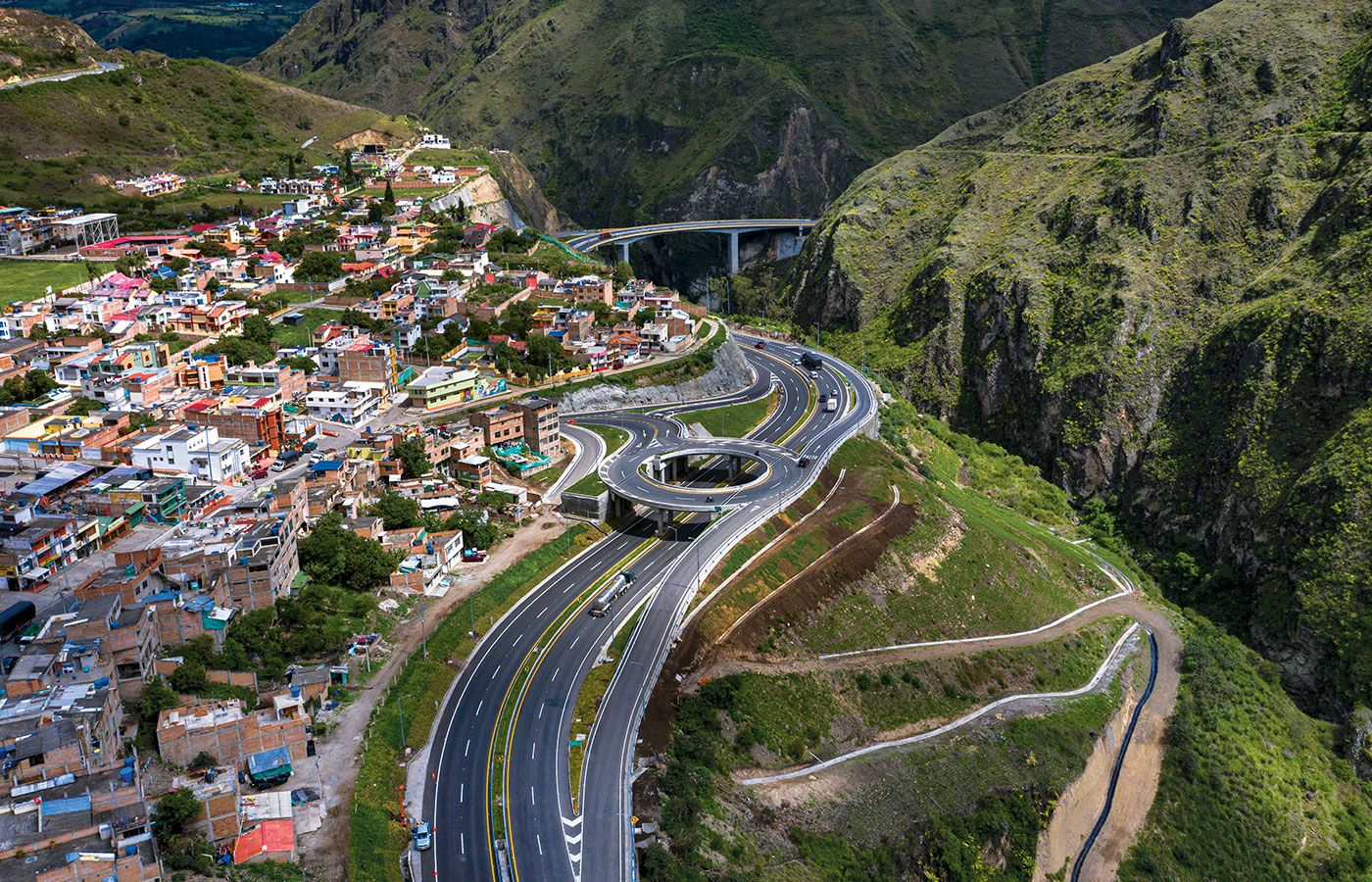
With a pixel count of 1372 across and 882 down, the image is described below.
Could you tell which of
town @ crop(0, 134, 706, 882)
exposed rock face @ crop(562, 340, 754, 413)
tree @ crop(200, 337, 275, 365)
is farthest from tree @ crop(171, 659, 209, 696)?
exposed rock face @ crop(562, 340, 754, 413)

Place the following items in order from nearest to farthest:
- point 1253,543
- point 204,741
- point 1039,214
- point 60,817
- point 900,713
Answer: point 60,817, point 204,741, point 900,713, point 1253,543, point 1039,214

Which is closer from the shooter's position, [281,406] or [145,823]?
[145,823]

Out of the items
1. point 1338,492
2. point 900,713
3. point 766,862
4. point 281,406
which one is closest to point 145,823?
point 766,862

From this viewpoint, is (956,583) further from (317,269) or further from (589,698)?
(317,269)

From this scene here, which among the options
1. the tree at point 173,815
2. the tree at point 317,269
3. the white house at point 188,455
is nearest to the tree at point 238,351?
the tree at point 317,269

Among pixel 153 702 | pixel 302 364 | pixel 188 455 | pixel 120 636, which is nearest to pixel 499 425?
pixel 188 455

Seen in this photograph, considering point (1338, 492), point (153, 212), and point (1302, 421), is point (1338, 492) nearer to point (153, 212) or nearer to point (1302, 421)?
point (1302, 421)

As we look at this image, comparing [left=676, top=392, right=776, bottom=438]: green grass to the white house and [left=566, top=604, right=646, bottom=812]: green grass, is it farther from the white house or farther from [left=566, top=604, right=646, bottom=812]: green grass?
the white house

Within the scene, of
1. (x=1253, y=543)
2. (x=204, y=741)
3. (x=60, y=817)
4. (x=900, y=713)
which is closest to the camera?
(x=60, y=817)
